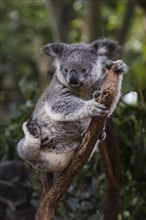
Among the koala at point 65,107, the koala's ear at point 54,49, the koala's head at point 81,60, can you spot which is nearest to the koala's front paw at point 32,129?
the koala at point 65,107

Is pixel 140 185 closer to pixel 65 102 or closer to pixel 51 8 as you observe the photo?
pixel 65 102

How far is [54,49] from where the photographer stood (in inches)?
109

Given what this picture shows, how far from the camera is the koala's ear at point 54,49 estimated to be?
109 inches

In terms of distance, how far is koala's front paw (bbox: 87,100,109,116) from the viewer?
2098 millimetres

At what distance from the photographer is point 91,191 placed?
11.3 feet

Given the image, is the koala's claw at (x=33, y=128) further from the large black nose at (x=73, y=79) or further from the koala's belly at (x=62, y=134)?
the large black nose at (x=73, y=79)

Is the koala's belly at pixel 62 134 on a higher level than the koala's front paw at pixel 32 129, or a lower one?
lower

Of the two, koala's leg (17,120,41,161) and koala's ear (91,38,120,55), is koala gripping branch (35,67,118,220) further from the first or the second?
koala's ear (91,38,120,55)

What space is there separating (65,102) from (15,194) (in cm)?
145

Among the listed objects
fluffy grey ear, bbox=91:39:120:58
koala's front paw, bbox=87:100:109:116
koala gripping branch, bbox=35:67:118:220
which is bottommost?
koala gripping branch, bbox=35:67:118:220

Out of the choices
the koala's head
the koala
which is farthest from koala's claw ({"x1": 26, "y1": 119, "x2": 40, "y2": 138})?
the koala's head

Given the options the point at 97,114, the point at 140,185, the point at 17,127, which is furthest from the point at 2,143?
the point at 97,114

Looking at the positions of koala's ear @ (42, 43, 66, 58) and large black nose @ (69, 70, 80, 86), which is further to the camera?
koala's ear @ (42, 43, 66, 58)

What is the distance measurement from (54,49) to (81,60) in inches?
7.9
